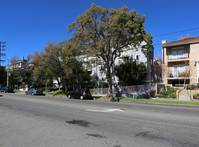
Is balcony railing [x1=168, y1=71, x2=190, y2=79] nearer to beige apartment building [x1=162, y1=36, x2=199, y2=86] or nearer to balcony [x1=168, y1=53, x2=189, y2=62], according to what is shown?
beige apartment building [x1=162, y1=36, x2=199, y2=86]

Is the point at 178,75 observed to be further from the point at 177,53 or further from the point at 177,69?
the point at 177,53

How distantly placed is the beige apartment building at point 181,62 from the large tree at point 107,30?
10.6 m

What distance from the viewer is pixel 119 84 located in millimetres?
29453

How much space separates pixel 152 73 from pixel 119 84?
7.34 m

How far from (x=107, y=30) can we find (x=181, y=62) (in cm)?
1598

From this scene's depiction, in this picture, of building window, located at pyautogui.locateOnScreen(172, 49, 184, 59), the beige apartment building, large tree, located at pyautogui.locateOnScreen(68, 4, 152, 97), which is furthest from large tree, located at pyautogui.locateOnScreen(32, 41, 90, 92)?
building window, located at pyautogui.locateOnScreen(172, 49, 184, 59)

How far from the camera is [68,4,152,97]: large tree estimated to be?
1719cm

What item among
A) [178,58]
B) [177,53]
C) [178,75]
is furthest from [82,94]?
[177,53]

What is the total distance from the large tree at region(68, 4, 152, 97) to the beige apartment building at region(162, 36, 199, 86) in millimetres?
10611

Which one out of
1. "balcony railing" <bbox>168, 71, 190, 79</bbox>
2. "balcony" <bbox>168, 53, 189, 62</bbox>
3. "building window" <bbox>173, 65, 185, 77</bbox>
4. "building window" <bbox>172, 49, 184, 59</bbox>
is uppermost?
"building window" <bbox>172, 49, 184, 59</bbox>

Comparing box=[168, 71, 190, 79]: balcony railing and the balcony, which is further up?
the balcony

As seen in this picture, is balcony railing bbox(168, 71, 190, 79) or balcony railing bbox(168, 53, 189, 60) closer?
balcony railing bbox(168, 71, 190, 79)

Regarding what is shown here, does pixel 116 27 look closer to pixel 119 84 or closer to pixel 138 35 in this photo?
pixel 138 35

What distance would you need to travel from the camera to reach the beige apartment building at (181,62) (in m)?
25.2
